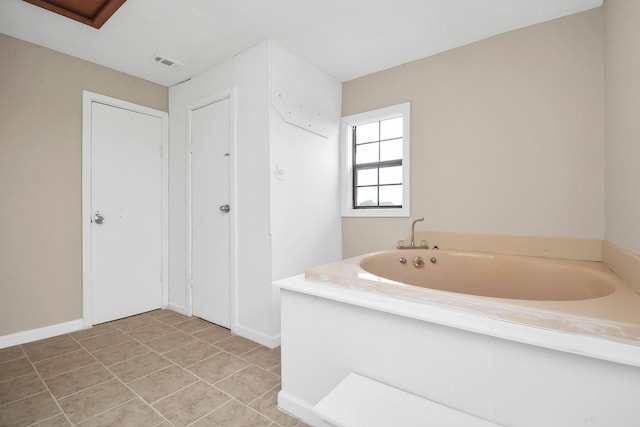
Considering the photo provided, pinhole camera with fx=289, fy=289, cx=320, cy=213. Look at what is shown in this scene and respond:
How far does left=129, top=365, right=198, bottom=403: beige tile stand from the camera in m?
1.63

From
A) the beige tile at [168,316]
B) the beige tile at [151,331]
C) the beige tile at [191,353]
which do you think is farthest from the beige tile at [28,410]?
the beige tile at [168,316]

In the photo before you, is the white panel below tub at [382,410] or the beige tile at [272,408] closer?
the white panel below tub at [382,410]

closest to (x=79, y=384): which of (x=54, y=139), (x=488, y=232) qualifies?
(x=54, y=139)

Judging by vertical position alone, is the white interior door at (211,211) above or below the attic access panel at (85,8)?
below

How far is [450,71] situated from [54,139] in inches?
134

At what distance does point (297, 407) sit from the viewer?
1468mm

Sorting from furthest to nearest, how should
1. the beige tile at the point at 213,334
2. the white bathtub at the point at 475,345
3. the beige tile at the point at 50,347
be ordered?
the beige tile at the point at 213,334
the beige tile at the point at 50,347
the white bathtub at the point at 475,345

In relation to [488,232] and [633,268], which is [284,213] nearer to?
[488,232]

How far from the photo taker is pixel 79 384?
173cm

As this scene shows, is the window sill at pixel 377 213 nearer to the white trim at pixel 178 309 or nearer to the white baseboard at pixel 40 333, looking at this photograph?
the white trim at pixel 178 309

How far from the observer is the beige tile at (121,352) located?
203cm

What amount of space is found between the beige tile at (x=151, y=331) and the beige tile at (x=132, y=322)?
0.07 metres

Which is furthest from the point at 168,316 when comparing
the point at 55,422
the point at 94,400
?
the point at 55,422

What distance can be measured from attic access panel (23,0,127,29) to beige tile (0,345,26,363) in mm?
2376
